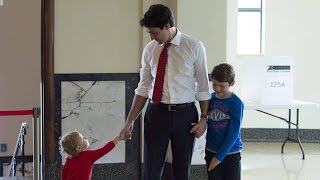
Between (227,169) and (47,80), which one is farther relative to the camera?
(47,80)

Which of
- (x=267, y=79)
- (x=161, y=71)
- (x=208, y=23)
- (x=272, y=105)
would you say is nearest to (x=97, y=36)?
(x=208, y=23)

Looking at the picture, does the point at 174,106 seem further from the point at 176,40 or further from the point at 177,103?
the point at 176,40

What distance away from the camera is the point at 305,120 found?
6.61m

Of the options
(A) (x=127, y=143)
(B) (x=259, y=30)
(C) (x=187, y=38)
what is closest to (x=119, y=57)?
(A) (x=127, y=143)

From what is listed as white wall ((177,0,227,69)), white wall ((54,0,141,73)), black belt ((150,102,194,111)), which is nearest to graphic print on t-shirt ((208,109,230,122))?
black belt ((150,102,194,111))

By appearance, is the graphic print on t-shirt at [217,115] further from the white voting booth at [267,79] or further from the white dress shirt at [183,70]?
the white voting booth at [267,79]

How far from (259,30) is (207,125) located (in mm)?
4459

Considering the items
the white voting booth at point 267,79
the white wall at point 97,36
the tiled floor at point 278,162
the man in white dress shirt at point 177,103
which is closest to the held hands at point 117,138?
the man in white dress shirt at point 177,103

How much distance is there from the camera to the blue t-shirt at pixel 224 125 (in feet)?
8.63

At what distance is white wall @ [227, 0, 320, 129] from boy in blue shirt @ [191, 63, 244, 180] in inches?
157

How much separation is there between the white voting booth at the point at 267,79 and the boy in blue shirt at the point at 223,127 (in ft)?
8.57

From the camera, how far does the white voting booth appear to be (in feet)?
17.2

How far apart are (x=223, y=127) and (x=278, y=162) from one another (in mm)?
2869

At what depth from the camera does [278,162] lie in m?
5.30
